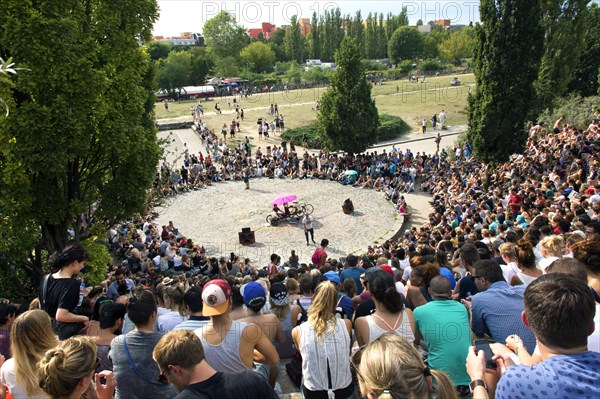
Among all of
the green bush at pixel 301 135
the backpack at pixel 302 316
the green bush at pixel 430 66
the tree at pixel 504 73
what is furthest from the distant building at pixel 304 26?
the backpack at pixel 302 316

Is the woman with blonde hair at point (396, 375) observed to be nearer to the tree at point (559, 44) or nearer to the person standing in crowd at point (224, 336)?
the person standing in crowd at point (224, 336)

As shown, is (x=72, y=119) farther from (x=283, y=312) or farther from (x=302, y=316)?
(x=302, y=316)

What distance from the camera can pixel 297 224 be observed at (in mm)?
21031

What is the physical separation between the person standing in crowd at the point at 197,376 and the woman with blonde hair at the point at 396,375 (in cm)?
104

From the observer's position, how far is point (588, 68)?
1448 inches

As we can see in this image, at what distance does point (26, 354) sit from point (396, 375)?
3.47 m

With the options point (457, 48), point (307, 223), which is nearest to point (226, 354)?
point (307, 223)

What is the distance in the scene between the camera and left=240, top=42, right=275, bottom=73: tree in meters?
96.5

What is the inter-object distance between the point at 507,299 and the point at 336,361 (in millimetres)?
1940

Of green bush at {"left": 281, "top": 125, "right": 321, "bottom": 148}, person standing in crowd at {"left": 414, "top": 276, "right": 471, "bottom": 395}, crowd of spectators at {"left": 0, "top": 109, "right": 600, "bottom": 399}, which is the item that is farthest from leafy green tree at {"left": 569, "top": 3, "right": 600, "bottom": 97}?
person standing in crowd at {"left": 414, "top": 276, "right": 471, "bottom": 395}

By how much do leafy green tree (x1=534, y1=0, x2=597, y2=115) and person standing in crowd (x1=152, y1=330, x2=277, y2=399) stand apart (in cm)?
2985

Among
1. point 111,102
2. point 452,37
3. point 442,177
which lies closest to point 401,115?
point 442,177

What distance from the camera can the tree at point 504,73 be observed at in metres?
20.0

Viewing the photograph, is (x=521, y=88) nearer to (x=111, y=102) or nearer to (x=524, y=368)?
(x=111, y=102)
